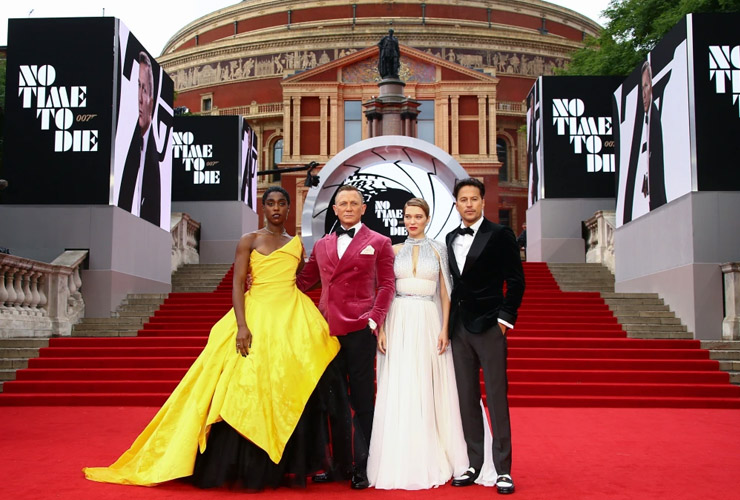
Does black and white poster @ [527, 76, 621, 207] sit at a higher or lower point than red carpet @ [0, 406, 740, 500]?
higher

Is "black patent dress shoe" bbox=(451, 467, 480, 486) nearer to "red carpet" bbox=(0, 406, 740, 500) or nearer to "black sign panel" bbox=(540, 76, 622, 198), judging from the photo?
"red carpet" bbox=(0, 406, 740, 500)

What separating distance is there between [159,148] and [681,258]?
9064 millimetres

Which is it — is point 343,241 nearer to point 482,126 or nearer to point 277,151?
point 482,126

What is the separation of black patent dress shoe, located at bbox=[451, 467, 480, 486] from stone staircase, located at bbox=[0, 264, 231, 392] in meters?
6.93

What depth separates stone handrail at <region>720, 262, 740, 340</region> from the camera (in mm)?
11305

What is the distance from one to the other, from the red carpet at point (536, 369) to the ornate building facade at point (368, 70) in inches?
1046

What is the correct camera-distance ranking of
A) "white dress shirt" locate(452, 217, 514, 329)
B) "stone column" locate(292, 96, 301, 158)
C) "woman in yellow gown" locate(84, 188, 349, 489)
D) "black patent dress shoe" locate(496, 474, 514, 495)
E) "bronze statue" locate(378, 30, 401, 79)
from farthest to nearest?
"stone column" locate(292, 96, 301, 158) < "bronze statue" locate(378, 30, 401, 79) < "white dress shirt" locate(452, 217, 514, 329) < "woman in yellow gown" locate(84, 188, 349, 489) < "black patent dress shoe" locate(496, 474, 514, 495)

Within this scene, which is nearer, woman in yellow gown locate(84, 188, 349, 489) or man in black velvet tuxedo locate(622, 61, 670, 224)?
woman in yellow gown locate(84, 188, 349, 489)

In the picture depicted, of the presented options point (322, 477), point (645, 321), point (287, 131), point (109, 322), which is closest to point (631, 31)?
point (645, 321)

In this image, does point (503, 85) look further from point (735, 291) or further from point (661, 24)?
point (735, 291)

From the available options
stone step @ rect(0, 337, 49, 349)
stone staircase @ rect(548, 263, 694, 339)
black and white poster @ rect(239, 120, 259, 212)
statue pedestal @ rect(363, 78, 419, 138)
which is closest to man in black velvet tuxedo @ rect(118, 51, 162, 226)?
stone step @ rect(0, 337, 49, 349)

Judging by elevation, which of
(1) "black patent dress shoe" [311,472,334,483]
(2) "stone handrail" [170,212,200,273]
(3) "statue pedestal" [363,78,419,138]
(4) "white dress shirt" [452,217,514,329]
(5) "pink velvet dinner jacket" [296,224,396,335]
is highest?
(3) "statue pedestal" [363,78,419,138]

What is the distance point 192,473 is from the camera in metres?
4.98

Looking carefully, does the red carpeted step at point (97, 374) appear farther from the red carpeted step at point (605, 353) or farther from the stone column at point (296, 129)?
the stone column at point (296, 129)
